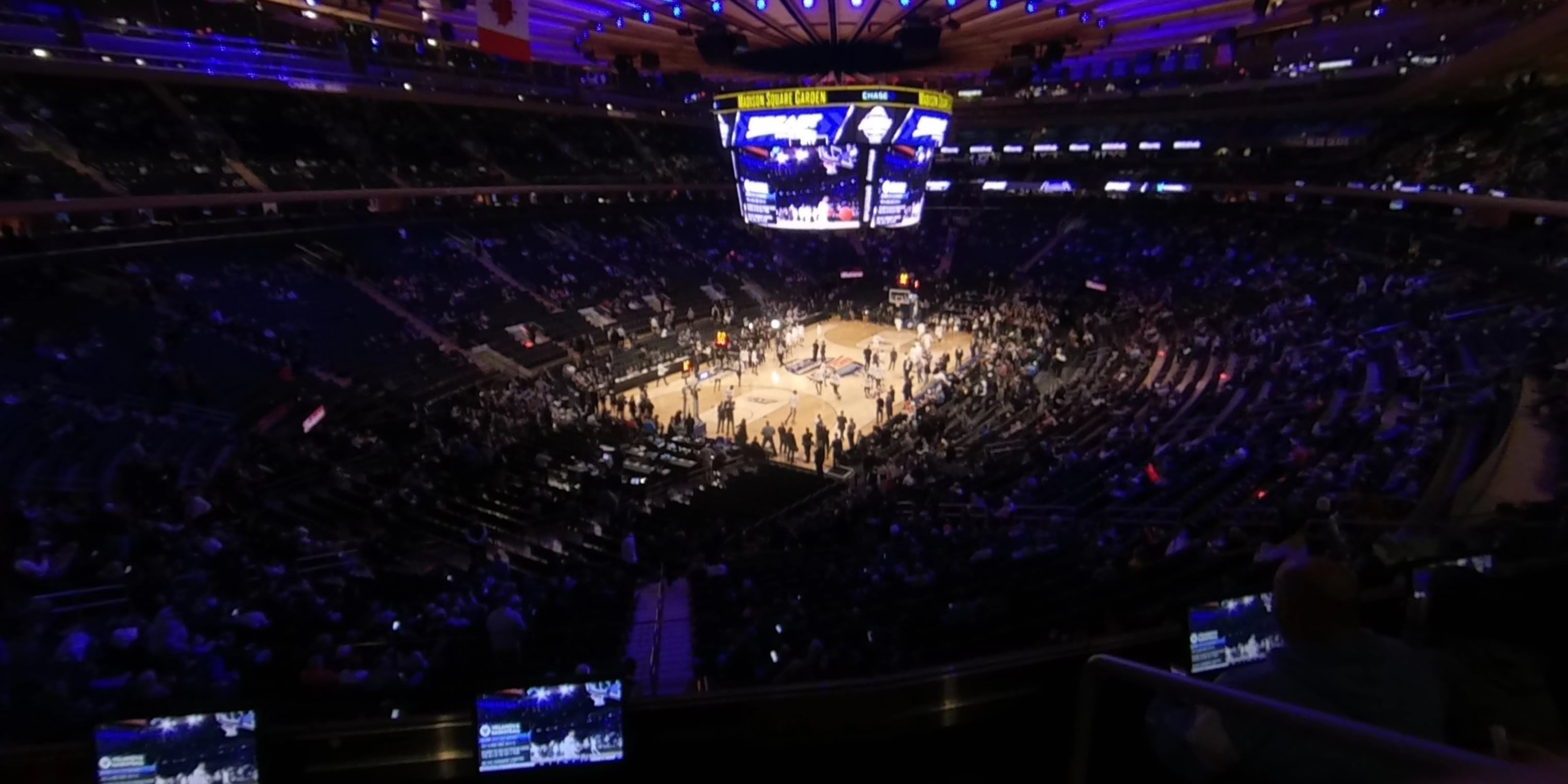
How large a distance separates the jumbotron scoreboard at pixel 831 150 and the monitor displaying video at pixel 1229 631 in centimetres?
1587

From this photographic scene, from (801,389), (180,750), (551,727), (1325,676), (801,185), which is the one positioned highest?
(801,185)

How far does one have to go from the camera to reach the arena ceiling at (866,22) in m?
16.4

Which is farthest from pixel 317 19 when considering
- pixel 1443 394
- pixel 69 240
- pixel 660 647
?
pixel 1443 394

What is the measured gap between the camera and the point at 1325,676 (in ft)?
7.42

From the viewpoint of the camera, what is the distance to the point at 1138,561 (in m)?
8.69

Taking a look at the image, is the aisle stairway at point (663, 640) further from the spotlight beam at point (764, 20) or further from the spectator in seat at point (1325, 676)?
the spotlight beam at point (764, 20)

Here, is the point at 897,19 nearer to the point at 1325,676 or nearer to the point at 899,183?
the point at 899,183

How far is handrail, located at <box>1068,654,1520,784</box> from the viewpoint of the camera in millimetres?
1348

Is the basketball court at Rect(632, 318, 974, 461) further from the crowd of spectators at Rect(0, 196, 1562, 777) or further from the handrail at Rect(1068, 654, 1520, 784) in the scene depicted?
the handrail at Rect(1068, 654, 1520, 784)

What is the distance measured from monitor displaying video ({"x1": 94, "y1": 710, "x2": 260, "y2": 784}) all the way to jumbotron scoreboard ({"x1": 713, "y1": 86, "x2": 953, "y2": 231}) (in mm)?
17276

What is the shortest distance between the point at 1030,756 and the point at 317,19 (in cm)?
3095

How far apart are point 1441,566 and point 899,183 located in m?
20.8

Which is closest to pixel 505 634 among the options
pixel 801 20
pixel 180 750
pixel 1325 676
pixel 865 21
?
pixel 180 750

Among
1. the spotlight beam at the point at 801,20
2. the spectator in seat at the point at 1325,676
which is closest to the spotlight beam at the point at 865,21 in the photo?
the spotlight beam at the point at 801,20
